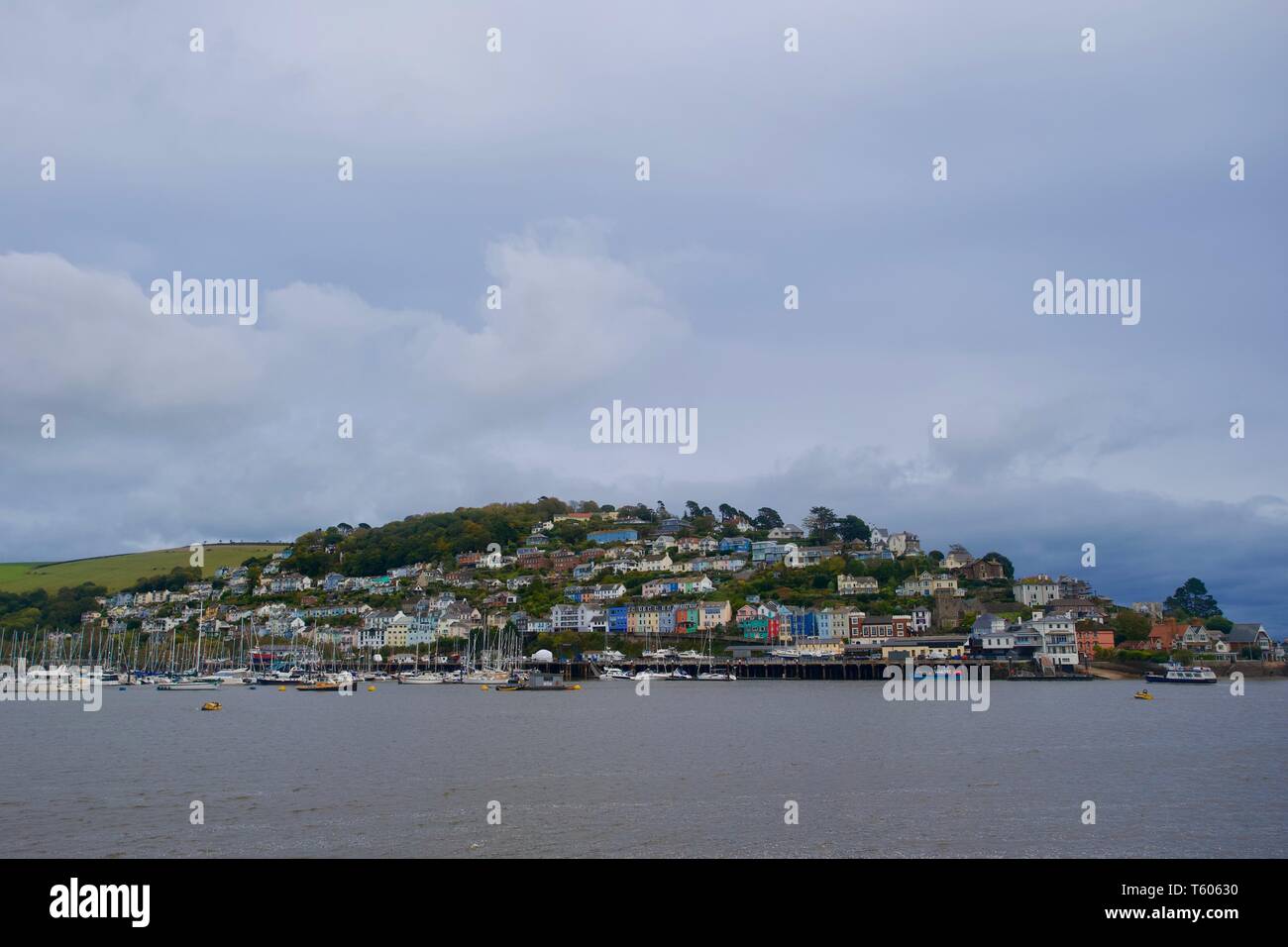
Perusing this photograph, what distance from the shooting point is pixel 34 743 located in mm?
53031

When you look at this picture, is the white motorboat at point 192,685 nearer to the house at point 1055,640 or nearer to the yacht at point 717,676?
the yacht at point 717,676

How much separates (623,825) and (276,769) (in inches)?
708

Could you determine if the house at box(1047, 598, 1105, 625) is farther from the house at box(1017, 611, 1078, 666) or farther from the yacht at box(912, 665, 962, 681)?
the yacht at box(912, 665, 962, 681)

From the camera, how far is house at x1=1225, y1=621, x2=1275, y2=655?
5773 inches

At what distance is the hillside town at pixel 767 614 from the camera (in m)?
138

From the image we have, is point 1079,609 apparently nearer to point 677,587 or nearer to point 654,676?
point 654,676

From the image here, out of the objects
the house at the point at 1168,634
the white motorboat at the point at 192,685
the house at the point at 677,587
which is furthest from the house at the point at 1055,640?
the white motorboat at the point at 192,685

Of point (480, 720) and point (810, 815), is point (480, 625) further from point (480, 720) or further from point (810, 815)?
point (810, 815)

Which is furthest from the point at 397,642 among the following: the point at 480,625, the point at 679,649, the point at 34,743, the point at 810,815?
the point at 810,815

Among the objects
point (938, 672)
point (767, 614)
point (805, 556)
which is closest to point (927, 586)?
point (767, 614)

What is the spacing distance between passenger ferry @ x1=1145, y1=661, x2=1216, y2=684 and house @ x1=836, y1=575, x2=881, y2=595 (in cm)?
5169

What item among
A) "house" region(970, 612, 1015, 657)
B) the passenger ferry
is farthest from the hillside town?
the passenger ferry

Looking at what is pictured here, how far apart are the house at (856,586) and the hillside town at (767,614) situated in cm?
22

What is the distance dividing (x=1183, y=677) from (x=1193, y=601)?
84711 millimetres
